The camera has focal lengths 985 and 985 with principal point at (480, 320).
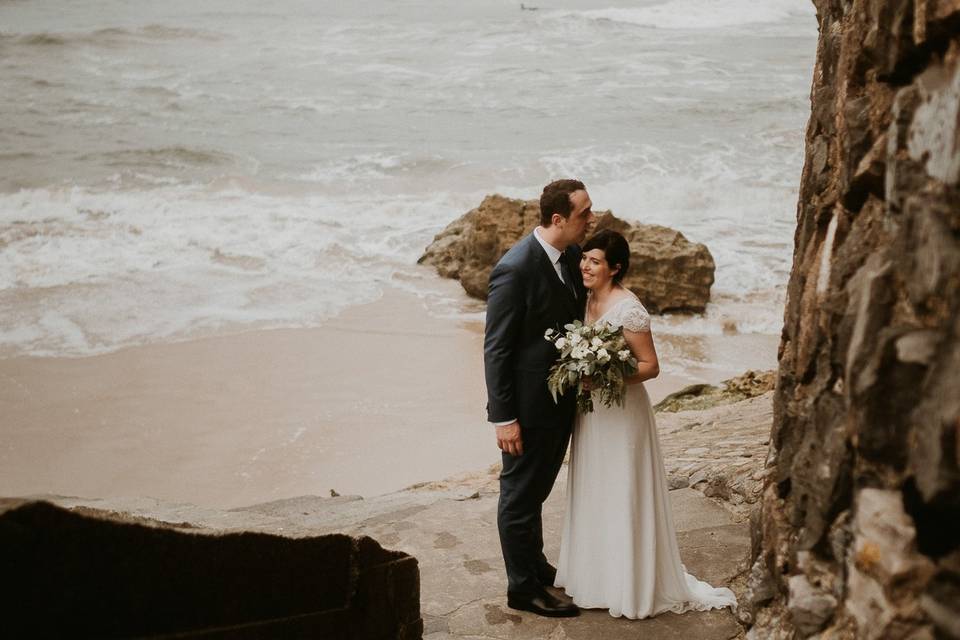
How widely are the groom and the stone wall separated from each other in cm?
139

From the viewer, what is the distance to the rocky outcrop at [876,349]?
2.20 m

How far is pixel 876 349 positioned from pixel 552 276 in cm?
242

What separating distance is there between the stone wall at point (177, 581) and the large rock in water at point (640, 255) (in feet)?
31.2

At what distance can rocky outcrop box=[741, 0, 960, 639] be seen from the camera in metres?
2.20

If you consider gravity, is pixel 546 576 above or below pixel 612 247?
below

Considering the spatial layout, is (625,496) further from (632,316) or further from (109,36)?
(109,36)

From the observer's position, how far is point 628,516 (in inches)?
184

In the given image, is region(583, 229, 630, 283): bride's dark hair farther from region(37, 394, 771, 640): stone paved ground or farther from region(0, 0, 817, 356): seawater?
region(0, 0, 817, 356): seawater

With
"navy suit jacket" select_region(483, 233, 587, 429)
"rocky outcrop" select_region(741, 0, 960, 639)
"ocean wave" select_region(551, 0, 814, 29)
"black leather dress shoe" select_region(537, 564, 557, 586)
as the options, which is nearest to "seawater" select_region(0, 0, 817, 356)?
"ocean wave" select_region(551, 0, 814, 29)

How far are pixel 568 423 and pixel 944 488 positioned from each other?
2814 millimetres

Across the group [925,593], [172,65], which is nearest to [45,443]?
[925,593]

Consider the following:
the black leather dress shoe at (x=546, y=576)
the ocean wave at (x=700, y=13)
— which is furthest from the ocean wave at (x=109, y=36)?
the black leather dress shoe at (x=546, y=576)

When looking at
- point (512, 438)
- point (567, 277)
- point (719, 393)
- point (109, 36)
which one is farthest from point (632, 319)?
point (109, 36)

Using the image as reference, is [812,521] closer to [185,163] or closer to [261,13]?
[185,163]
